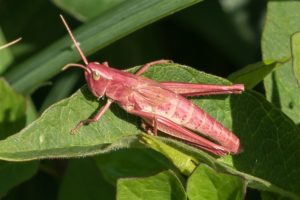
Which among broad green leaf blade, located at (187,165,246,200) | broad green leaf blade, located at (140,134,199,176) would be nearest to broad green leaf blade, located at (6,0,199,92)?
broad green leaf blade, located at (140,134,199,176)

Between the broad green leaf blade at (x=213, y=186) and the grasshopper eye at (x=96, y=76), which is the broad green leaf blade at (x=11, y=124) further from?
the broad green leaf blade at (x=213, y=186)

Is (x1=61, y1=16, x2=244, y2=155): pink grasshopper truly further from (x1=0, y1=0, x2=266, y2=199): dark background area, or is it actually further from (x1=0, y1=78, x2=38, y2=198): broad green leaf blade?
(x1=0, y1=0, x2=266, y2=199): dark background area

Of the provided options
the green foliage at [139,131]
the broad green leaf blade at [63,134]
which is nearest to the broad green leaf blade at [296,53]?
the green foliage at [139,131]

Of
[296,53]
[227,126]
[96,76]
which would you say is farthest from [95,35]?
[296,53]

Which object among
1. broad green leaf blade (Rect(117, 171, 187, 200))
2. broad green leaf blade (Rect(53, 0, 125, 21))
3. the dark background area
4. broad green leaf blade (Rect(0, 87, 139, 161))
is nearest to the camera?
broad green leaf blade (Rect(117, 171, 187, 200))

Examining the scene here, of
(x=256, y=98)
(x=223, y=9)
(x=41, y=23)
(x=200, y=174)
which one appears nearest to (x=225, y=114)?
(x=256, y=98)

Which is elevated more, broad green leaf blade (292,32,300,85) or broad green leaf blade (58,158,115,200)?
broad green leaf blade (292,32,300,85)

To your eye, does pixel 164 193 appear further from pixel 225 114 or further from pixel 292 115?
pixel 292 115
